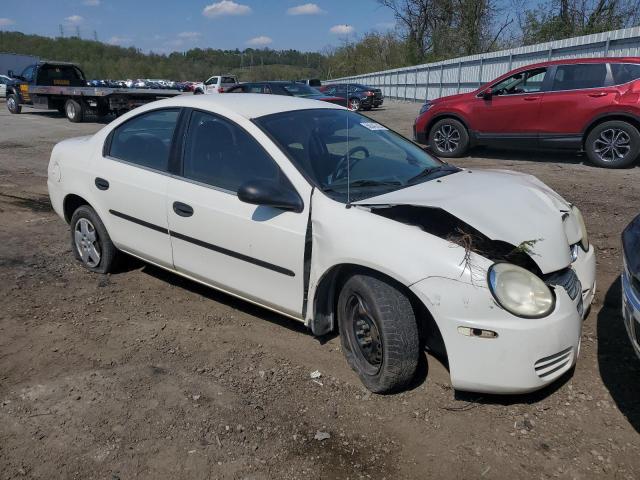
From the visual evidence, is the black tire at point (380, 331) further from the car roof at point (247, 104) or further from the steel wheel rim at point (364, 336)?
the car roof at point (247, 104)

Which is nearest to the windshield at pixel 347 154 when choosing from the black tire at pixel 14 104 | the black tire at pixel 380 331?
the black tire at pixel 380 331

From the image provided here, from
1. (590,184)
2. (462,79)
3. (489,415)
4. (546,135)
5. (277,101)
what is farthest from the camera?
(462,79)

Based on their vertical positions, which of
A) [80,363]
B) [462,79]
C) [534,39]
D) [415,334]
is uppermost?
[534,39]

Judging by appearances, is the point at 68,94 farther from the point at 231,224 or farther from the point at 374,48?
the point at 374,48

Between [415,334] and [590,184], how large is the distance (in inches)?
247

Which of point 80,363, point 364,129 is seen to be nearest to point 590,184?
point 364,129

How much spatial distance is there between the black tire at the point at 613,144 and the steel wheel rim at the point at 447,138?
2354 millimetres

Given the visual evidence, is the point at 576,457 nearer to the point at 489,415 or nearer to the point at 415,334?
the point at 489,415

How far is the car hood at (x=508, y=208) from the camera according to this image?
2.78 m

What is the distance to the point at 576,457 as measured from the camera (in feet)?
8.09

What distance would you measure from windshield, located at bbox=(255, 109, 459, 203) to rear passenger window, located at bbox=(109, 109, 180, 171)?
0.85 metres

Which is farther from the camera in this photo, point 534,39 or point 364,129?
point 534,39

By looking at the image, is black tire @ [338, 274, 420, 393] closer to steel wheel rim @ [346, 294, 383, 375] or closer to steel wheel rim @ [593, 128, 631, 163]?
steel wheel rim @ [346, 294, 383, 375]

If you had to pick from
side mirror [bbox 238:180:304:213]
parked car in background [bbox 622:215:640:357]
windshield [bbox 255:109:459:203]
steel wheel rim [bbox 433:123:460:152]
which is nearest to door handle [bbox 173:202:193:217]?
side mirror [bbox 238:180:304:213]
